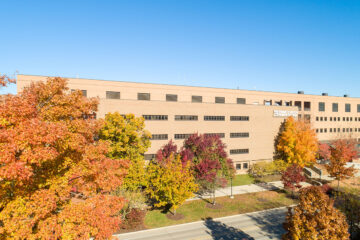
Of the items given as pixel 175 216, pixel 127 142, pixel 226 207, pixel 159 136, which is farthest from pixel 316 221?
pixel 159 136

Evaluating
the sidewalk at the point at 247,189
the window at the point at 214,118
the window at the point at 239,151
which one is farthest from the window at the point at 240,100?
the sidewalk at the point at 247,189

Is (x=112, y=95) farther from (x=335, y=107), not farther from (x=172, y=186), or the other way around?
(x=335, y=107)

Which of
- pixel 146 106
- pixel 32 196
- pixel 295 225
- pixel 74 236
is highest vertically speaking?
pixel 146 106

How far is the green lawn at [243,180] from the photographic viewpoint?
37825mm

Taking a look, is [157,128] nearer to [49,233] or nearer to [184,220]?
[184,220]

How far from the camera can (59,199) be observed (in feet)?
38.7

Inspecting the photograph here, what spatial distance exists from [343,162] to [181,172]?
94.8ft

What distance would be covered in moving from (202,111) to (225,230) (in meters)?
23.0

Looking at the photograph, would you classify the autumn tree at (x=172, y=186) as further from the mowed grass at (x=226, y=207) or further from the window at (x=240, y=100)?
the window at (x=240, y=100)

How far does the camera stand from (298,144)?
4012 centimetres

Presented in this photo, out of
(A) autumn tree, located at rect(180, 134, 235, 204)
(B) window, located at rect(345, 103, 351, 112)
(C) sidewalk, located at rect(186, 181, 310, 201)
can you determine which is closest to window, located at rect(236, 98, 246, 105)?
(A) autumn tree, located at rect(180, 134, 235, 204)

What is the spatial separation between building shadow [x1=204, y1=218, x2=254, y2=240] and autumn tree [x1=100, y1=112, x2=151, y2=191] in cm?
977

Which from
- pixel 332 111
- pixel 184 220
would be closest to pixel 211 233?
pixel 184 220

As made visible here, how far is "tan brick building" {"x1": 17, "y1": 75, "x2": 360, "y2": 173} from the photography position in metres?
36.3
